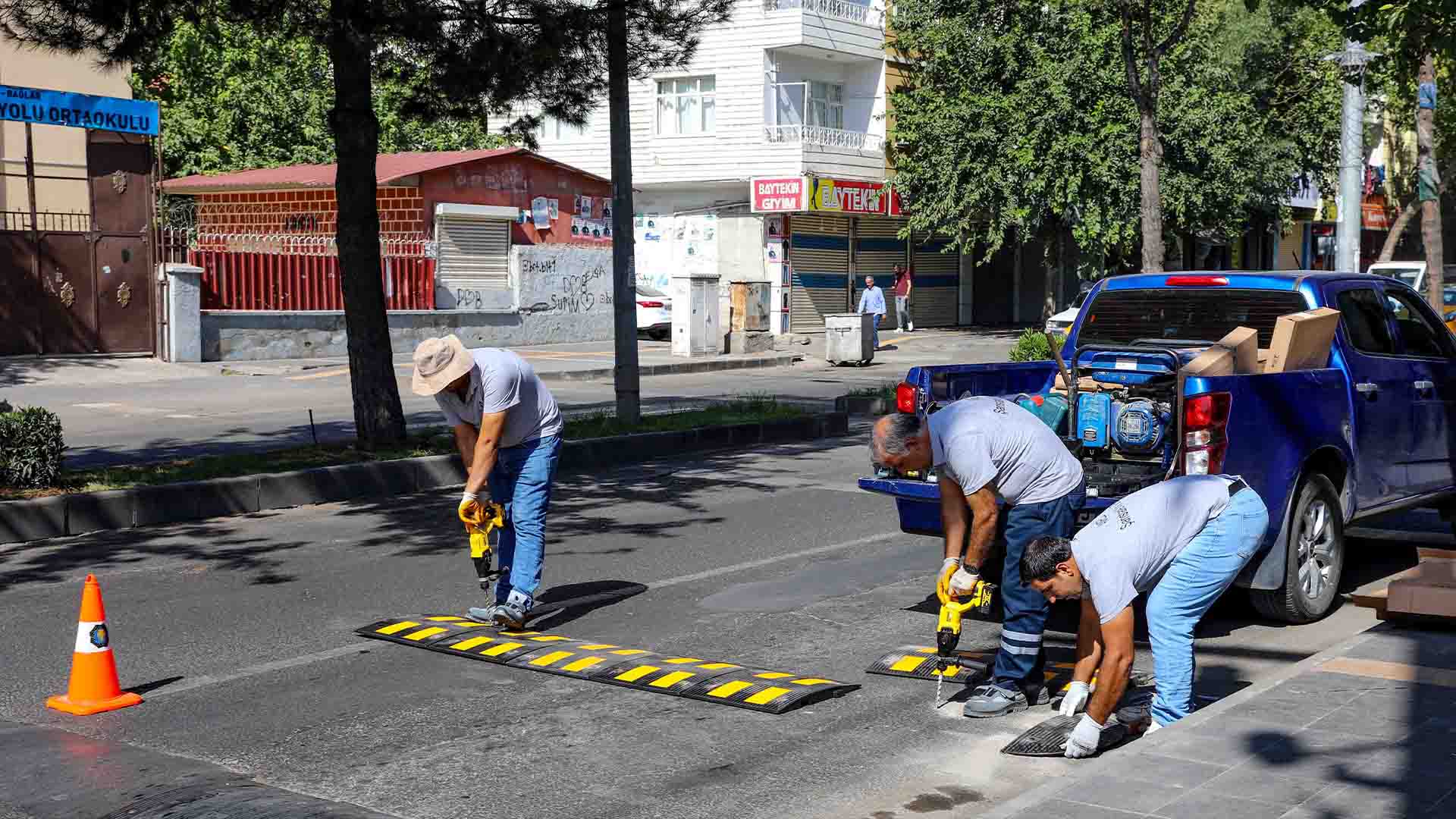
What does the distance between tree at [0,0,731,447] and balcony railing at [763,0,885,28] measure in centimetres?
2221

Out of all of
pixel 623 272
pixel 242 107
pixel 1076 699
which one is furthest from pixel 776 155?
pixel 1076 699

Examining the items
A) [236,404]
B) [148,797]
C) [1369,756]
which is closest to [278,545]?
[148,797]

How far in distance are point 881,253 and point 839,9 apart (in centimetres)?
663

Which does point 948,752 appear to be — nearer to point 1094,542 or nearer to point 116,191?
point 1094,542

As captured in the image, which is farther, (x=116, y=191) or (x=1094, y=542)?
(x=116, y=191)

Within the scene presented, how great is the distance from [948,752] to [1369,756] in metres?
1.44

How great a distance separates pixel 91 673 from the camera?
6.10m

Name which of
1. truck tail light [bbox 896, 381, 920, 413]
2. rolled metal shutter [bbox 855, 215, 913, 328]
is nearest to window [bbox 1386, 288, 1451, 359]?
truck tail light [bbox 896, 381, 920, 413]

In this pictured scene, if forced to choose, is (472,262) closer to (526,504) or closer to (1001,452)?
(526,504)

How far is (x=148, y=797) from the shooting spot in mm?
4988

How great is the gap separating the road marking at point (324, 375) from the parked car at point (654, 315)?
10.2m

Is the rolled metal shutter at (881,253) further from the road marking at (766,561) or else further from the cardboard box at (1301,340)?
the cardboard box at (1301,340)

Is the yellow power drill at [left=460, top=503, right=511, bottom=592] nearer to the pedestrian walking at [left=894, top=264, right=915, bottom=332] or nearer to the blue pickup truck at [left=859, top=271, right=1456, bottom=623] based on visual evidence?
the blue pickup truck at [left=859, top=271, right=1456, bottom=623]

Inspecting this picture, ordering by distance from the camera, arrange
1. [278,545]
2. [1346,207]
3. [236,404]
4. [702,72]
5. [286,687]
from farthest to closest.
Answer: [702,72] < [1346,207] < [236,404] < [278,545] < [286,687]
